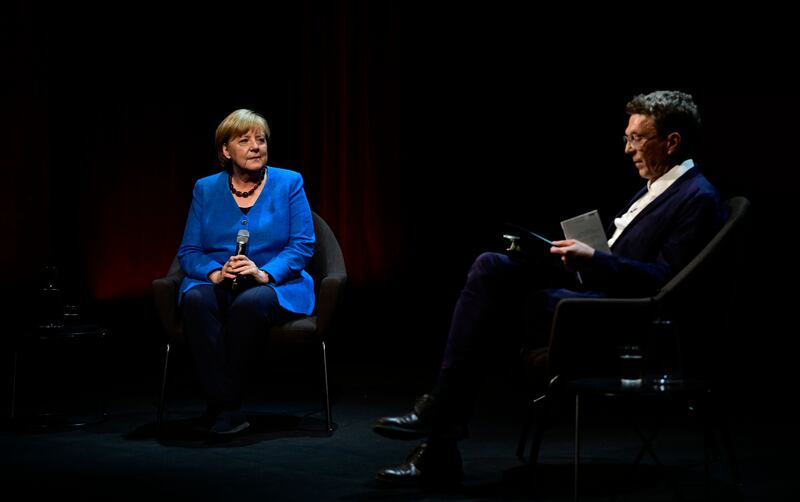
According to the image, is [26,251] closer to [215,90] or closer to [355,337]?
[215,90]

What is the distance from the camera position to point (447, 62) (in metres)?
6.27

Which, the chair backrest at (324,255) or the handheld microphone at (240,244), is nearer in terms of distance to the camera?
the handheld microphone at (240,244)

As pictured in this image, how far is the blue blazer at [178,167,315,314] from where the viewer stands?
4102 mm

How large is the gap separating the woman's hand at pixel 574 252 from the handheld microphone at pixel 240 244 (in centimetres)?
146

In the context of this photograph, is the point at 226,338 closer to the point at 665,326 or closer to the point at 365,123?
the point at 665,326

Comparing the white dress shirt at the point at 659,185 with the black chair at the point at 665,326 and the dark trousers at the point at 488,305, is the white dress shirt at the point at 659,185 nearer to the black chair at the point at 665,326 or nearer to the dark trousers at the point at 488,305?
the black chair at the point at 665,326

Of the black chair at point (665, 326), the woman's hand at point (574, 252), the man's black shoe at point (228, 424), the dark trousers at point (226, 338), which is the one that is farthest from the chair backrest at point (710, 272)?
the man's black shoe at point (228, 424)

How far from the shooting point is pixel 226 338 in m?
3.91

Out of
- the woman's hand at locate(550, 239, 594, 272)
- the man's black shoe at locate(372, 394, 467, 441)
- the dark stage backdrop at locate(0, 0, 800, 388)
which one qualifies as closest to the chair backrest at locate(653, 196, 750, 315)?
the woman's hand at locate(550, 239, 594, 272)

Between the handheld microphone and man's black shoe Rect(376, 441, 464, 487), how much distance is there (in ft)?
4.00

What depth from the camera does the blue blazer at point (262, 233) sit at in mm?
4102

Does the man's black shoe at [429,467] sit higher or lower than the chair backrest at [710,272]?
lower

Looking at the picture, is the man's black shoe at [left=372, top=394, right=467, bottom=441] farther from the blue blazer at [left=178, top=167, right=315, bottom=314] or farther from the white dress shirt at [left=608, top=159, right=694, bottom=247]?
the blue blazer at [left=178, top=167, right=315, bottom=314]

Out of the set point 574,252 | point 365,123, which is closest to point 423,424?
point 574,252
